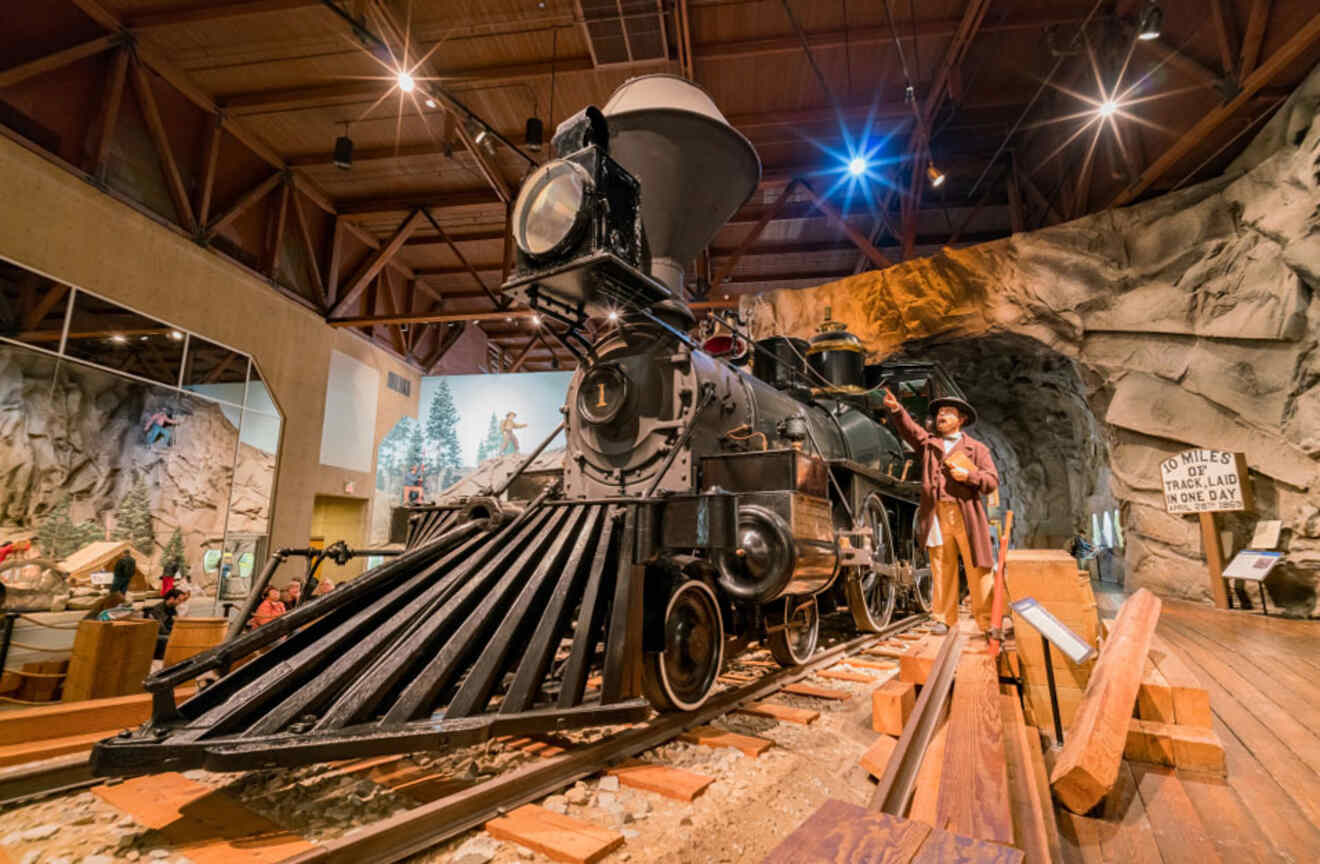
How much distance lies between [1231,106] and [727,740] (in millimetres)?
7813

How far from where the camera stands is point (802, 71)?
25.9 ft

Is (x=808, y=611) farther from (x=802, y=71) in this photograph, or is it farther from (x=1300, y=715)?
(x=802, y=71)

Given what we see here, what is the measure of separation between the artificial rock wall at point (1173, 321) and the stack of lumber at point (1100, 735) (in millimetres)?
5981

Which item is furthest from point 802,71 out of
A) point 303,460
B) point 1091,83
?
point 303,460

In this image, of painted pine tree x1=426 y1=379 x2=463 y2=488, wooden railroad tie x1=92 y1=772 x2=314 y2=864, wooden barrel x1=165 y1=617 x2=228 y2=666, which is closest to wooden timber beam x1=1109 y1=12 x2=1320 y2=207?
wooden railroad tie x1=92 y1=772 x2=314 y2=864

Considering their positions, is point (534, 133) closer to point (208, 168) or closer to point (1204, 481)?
point (208, 168)

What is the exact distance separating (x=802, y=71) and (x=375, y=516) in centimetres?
1081

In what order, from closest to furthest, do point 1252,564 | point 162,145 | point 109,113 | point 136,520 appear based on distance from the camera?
point 1252,564
point 136,520
point 109,113
point 162,145

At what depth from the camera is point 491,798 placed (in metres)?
2.01

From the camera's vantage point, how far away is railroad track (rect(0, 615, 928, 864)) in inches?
64.7

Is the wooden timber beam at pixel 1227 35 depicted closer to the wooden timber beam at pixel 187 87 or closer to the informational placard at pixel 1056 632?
the informational placard at pixel 1056 632

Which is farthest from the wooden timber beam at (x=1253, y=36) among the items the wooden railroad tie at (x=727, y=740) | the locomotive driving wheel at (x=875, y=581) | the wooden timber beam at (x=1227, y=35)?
the wooden railroad tie at (x=727, y=740)

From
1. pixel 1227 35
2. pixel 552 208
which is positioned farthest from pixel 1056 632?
pixel 1227 35

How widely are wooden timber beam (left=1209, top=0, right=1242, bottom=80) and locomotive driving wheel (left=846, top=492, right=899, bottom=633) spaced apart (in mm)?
5509
